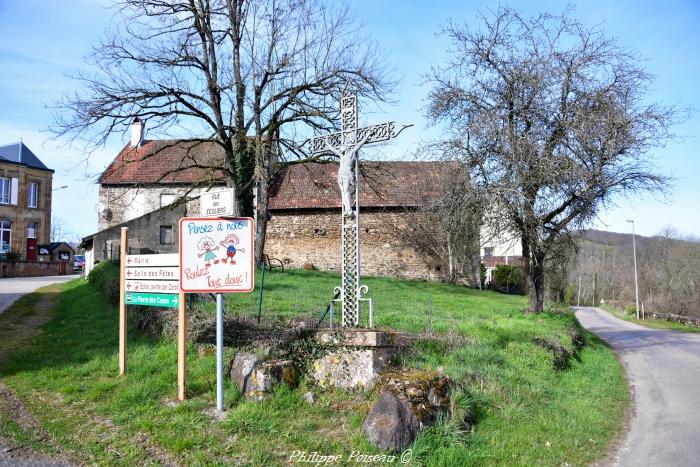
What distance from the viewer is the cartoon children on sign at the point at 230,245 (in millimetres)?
6242

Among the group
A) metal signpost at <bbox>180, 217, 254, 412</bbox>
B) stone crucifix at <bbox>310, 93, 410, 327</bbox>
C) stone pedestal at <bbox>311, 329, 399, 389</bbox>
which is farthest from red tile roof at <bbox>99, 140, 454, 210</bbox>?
metal signpost at <bbox>180, 217, 254, 412</bbox>

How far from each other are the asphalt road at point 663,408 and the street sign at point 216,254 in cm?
471

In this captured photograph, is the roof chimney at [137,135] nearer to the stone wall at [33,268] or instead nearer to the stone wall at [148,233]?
the stone wall at [148,233]

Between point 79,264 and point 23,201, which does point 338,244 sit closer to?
point 23,201

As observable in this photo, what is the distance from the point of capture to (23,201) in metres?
44.2

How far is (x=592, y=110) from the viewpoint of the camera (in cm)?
1448

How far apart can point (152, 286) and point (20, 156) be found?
45.4 m

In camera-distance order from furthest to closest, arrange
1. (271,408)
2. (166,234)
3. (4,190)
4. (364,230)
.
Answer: (4,190), (364,230), (166,234), (271,408)

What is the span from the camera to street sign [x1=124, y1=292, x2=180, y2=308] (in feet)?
22.6

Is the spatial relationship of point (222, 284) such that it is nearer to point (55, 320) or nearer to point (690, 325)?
point (55, 320)

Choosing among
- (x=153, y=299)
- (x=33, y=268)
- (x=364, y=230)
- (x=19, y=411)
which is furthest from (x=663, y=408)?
(x=33, y=268)

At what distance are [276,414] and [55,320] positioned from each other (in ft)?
28.0

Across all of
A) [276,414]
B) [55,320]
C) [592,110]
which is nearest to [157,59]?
[55,320]

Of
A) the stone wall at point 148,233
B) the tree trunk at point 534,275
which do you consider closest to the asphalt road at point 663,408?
the tree trunk at point 534,275
